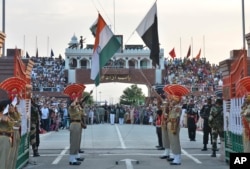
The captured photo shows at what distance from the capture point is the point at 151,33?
16.7m

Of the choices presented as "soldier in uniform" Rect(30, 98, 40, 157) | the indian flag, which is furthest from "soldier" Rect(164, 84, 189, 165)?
"soldier in uniform" Rect(30, 98, 40, 157)

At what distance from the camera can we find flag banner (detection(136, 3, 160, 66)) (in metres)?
16.6

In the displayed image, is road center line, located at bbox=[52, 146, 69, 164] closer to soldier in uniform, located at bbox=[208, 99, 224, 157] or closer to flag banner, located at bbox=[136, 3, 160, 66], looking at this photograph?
flag banner, located at bbox=[136, 3, 160, 66]

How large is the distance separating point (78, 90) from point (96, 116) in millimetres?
30627

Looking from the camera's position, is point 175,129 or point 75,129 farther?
point 75,129

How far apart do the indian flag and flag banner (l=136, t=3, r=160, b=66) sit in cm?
91

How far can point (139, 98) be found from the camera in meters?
110

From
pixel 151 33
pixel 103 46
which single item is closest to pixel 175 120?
pixel 151 33

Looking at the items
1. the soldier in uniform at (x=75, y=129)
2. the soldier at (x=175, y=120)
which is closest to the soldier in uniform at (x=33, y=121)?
the soldier in uniform at (x=75, y=129)

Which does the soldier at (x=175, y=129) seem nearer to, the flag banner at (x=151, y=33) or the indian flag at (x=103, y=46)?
the flag banner at (x=151, y=33)

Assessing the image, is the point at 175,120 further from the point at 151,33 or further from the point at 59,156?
the point at 59,156

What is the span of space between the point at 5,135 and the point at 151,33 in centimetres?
779

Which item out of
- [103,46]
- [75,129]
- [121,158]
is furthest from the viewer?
[103,46]

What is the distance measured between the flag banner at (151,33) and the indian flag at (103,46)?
35.9 inches
